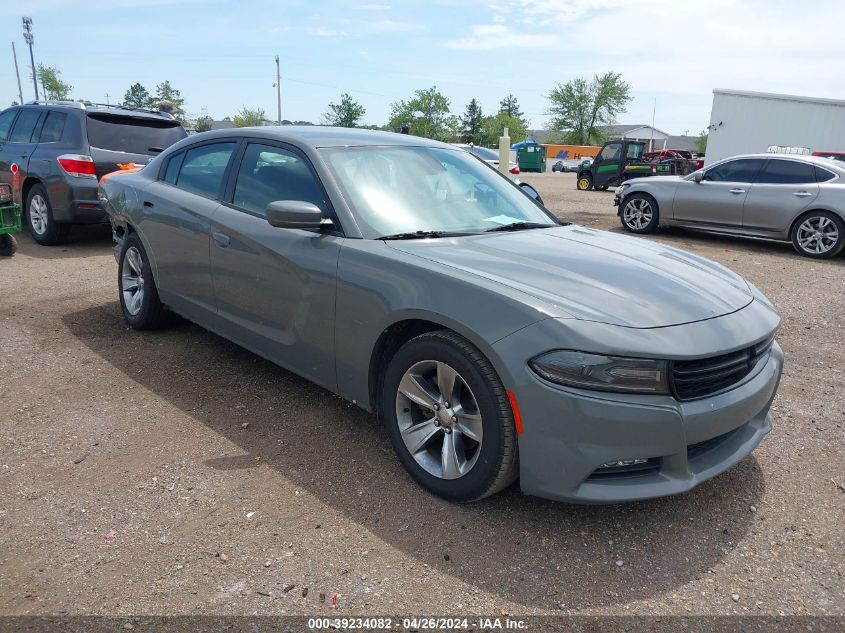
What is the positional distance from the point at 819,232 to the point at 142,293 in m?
9.55

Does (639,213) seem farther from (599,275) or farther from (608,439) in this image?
(608,439)

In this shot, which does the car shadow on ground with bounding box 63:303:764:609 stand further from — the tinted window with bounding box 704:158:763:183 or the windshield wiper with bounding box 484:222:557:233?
the tinted window with bounding box 704:158:763:183

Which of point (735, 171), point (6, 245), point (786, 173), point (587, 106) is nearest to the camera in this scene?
point (6, 245)

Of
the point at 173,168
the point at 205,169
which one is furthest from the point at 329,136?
the point at 173,168

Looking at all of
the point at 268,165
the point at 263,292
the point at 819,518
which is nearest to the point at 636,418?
the point at 819,518

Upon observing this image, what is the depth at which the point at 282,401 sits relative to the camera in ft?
13.1

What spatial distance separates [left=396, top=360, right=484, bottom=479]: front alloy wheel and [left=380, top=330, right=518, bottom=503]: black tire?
0.02 meters

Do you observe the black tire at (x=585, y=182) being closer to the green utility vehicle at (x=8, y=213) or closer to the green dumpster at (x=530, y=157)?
the green dumpster at (x=530, y=157)

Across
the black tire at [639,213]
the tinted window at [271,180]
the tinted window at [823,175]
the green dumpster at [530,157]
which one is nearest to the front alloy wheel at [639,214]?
the black tire at [639,213]

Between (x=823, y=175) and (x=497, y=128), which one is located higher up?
(x=497, y=128)

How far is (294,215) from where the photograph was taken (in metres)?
3.23

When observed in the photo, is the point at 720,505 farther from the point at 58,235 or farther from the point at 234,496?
the point at 58,235

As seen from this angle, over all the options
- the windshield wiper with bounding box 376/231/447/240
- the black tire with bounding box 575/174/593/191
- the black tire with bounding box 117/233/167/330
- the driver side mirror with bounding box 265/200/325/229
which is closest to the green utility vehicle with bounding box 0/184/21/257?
the black tire with bounding box 117/233/167/330

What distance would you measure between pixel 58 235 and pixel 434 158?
6672 mm
